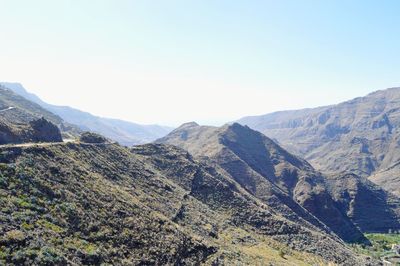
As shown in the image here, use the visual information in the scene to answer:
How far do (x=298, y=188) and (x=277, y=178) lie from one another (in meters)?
12.1

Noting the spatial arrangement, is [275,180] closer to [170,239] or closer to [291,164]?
[291,164]

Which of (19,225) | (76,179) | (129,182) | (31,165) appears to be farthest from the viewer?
(129,182)

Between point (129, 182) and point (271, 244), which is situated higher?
point (129, 182)

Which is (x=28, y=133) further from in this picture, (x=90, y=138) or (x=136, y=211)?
(x=136, y=211)

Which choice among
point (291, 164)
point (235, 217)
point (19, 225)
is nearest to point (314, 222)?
point (235, 217)

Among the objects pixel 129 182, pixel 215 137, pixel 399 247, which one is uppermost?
pixel 215 137

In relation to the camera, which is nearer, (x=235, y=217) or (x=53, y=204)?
(x=53, y=204)

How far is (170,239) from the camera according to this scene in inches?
2313

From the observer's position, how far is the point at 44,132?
81875mm

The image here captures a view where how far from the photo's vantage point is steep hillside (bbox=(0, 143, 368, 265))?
44.4 m

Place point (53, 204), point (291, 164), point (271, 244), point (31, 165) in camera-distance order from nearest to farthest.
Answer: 1. point (53, 204)
2. point (31, 165)
3. point (271, 244)
4. point (291, 164)

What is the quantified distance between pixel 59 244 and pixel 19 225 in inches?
178

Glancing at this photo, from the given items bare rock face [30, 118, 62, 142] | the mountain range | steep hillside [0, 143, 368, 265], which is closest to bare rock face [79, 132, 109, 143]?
the mountain range

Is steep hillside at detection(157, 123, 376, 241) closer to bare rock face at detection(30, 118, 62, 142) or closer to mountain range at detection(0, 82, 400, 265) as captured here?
mountain range at detection(0, 82, 400, 265)
